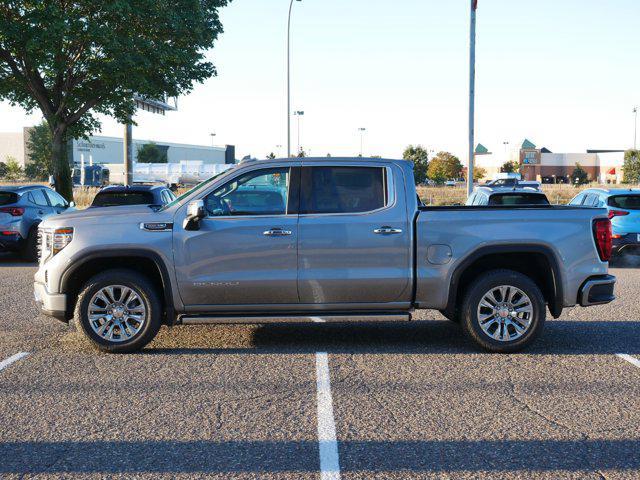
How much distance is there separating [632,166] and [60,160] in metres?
90.8

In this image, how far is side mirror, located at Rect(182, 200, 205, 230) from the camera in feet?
22.2

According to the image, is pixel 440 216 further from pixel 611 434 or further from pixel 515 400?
pixel 611 434

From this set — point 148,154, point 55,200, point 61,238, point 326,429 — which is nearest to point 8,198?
point 55,200

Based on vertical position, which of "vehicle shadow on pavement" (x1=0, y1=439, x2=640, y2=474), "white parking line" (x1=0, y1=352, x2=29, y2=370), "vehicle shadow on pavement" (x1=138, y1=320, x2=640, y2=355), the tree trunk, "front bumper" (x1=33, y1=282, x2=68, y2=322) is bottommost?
"vehicle shadow on pavement" (x1=0, y1=439, x2=640, y2=474)

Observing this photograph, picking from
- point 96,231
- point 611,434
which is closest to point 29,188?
point 96,231

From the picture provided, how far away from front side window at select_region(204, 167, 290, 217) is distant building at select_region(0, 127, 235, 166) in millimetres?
107295

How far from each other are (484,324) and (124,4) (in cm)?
1755

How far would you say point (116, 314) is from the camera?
6992 millimetres

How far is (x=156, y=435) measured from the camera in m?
4.75

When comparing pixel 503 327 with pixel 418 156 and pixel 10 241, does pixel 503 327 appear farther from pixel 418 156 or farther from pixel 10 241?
pixel 418 156

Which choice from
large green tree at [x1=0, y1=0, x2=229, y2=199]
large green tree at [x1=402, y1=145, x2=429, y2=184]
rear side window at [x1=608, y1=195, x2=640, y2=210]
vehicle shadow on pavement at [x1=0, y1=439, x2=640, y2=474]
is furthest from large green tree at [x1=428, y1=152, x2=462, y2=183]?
vehicle shadow on pavement at [x1=0, y1=439, x2=640, y2=474]

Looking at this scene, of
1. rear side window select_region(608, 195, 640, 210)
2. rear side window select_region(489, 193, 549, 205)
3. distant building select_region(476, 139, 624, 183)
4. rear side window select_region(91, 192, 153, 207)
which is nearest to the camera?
rear side window select_region(489, 193, 549, 205)

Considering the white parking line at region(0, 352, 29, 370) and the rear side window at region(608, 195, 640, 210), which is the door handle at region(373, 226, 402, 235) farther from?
the rear side window at region(608, 195, 640, 210)

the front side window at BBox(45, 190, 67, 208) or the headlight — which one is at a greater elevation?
the front side window at BBox(45, 190, 67, 208)
